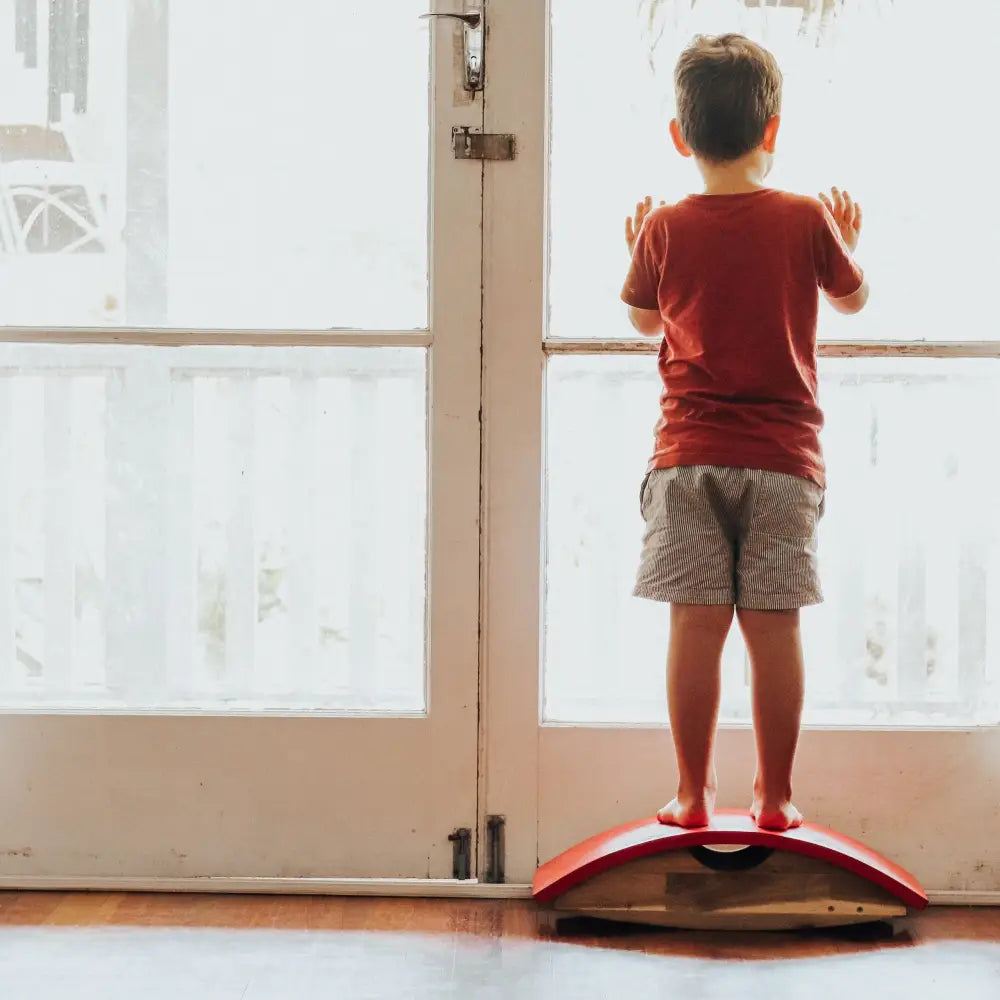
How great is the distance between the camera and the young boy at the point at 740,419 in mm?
1439

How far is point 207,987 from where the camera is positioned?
1296mm

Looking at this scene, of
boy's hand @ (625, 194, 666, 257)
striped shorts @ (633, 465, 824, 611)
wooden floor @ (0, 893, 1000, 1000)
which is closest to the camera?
wooden floor @ (0, 893, 1000, 1000)

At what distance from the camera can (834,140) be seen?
164 cm

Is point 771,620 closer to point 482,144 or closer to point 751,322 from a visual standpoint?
point 751,322

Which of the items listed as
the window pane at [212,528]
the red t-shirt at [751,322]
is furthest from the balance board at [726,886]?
the red t-shirt at [751,322]

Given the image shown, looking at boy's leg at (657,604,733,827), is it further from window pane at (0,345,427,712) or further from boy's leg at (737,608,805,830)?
window pane at (0,345,427,712)

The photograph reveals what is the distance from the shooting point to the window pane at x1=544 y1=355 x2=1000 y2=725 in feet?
5.48

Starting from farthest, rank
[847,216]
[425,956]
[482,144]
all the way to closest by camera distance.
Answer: [482,144] → [847,216] → [425,956]

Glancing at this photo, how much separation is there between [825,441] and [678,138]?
1.67 ft

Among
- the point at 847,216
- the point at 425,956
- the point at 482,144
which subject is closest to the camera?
the point at 425,956

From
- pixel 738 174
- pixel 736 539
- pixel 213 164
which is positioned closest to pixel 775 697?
pixel 736 539

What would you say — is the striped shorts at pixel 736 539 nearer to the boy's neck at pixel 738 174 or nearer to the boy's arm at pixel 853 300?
the boy's arm at pixel 853 300

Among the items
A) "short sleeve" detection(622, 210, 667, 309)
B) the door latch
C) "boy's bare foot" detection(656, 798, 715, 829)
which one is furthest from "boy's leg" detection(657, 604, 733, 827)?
the door latch

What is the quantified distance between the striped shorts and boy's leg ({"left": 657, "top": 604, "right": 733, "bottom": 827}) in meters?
0.03
